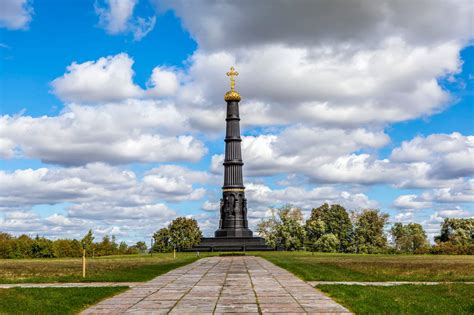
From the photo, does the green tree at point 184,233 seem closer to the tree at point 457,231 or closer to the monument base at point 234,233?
the monument base at point 234,233

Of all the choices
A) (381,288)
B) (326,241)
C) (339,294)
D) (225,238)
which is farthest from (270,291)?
(326,241)

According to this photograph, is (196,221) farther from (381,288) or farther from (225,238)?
(381,288)

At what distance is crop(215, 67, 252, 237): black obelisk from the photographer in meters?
72.8

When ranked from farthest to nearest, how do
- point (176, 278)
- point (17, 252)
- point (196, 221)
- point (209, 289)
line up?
1. point (196, 221)
2. point (17, 252)
3. point (176, 278)
4. point (209, 289)

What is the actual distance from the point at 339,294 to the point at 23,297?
9.38m

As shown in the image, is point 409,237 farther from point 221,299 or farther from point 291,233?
point 221,299

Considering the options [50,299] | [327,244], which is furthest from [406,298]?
[327,244]

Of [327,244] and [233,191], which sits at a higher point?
[233,191]

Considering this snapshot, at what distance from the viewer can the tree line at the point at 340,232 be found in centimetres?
8450

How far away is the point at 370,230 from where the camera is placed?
94375mm

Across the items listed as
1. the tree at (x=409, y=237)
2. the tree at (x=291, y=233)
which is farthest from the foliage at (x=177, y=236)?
the tree at (x=409, y=237)

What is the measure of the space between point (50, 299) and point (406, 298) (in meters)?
10.3

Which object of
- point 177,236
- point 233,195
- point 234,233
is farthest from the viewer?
point 177,236

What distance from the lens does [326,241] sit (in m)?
80.1
